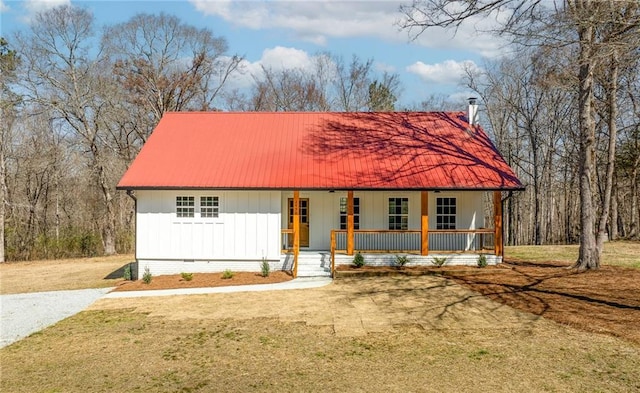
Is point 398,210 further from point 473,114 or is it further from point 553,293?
point 553,293

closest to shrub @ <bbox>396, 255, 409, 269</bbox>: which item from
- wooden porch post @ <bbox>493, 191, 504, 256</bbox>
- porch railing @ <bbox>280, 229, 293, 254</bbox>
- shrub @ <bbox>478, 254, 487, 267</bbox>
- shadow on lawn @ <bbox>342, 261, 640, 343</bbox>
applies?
shadow on lawn @ <bbox>342, 261, 640, 343</bbox>

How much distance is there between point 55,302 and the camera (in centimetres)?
1365

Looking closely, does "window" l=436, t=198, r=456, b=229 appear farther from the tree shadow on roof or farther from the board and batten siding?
the board and batten siding

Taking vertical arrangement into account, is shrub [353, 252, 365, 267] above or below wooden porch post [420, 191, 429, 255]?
below

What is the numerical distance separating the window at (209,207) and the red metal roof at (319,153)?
2.29 ft

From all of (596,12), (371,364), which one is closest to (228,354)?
(371,364)

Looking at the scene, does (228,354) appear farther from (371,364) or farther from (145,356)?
(371,364)

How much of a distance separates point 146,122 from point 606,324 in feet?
93.8

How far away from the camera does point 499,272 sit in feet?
51.6

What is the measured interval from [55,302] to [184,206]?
5.01m

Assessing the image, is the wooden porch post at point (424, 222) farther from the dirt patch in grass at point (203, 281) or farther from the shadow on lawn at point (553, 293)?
the dirt patch in grass at point (203, 281)

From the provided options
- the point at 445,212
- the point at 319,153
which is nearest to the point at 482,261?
the point at 445,212

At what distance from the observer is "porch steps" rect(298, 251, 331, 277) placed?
53.1ft

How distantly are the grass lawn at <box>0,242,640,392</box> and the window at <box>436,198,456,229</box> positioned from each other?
391 cm
